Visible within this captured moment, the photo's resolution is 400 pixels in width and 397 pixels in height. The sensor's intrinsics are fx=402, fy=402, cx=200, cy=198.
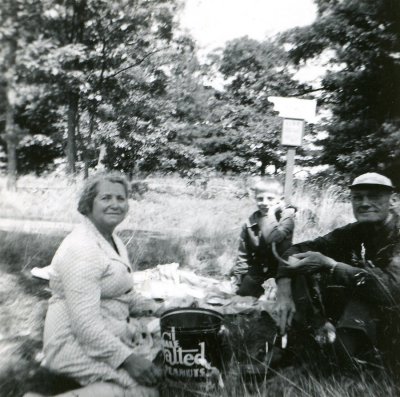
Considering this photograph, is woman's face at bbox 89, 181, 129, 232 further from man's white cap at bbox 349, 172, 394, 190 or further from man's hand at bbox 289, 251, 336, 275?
man's white cap at bbox 349, 172, 394, 190

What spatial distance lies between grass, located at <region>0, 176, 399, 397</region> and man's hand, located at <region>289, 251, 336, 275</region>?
0.41 meters

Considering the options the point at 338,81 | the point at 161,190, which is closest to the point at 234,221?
the point at 161,190

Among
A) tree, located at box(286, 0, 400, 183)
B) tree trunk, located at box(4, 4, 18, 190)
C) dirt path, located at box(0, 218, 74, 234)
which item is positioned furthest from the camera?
tree, located at box(286, 0, 400, 183)

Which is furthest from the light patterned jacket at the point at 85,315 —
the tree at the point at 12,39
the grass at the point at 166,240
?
the tree at the point at 12,39

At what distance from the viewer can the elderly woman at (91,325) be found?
1.28 metres

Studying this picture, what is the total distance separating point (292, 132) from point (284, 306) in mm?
863

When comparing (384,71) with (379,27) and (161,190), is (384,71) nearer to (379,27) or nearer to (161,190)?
(379,27)

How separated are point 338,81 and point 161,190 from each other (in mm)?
1080

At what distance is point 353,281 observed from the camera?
65.8 inches

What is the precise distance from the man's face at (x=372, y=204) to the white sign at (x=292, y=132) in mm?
398

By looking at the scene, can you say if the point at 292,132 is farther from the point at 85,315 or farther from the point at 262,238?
the point at 85,315

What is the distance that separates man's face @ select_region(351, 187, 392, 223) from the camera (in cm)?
181

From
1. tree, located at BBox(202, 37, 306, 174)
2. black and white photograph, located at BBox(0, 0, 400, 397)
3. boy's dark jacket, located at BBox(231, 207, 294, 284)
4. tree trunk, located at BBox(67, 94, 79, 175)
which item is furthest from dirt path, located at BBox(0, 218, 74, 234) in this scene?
boy's dark jacket, located at BBox(231, 207, 294, 284)

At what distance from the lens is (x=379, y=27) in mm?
1982
